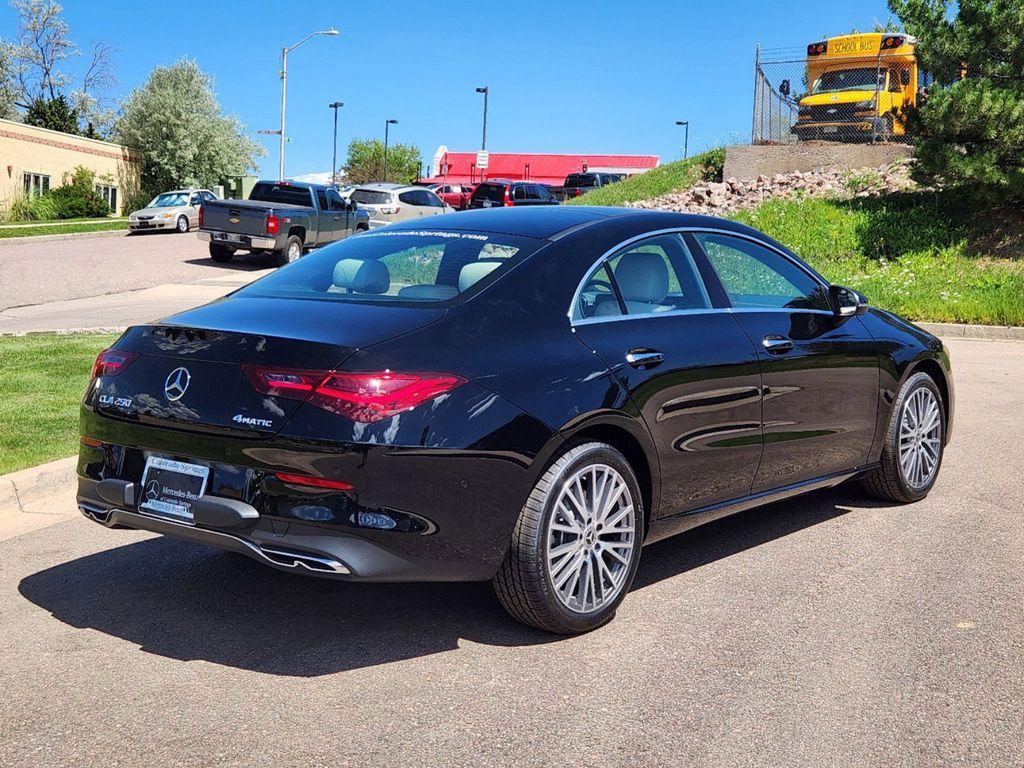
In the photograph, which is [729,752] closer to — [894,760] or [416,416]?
[894,760]

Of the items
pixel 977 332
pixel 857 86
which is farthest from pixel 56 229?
pixel 977 332

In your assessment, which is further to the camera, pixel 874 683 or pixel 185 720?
pixel 874 683

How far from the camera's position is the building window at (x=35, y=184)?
165 feet

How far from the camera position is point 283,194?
90.7 ft

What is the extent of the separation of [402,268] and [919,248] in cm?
1816

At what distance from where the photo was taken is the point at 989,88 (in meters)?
20.8

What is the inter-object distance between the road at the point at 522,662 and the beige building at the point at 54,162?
155 feet

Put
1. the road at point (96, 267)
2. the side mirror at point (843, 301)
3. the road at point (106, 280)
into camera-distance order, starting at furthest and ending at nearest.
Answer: the road at point (96, 267)
the road at point (106, 280)
the side mirror at point (843, 301)

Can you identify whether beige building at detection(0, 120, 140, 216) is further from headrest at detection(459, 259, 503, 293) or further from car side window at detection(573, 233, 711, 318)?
headrest at detection(459, 259, 503, 293)

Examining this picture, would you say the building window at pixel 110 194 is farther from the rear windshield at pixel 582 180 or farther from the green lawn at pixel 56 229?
the rear windshield at pixel 582 180

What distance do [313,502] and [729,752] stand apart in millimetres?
1586

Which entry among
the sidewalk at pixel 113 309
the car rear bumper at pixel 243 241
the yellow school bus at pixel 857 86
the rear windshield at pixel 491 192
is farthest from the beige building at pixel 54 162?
the yellow school bus at pixel 857 86

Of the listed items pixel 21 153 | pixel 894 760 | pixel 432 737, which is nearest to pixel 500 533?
pixel 432 737

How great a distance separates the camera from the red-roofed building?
3319 inches
